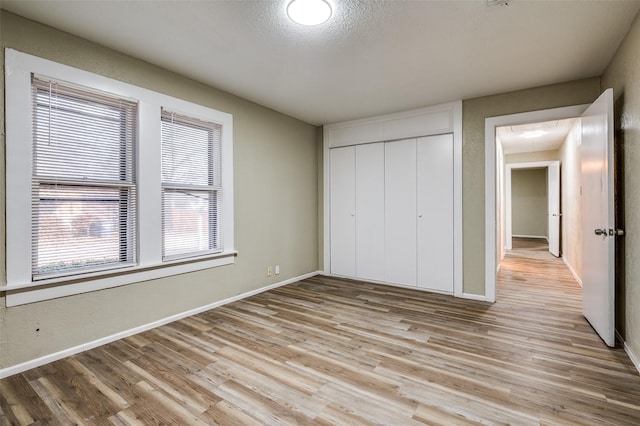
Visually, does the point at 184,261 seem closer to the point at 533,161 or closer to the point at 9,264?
the point at 9,264

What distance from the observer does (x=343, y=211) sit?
199 inches

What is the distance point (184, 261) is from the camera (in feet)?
10.5

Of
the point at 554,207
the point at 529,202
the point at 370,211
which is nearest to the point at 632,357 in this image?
the point at 370,211

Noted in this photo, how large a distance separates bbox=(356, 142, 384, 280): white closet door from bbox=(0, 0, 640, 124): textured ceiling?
1305 mm

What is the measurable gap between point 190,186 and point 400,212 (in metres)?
2.89

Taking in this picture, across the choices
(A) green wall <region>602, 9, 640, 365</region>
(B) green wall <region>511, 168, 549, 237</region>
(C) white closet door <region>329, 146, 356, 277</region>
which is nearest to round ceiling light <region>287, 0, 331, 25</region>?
(A) green wall <region>602, 9, 640, 365</region>

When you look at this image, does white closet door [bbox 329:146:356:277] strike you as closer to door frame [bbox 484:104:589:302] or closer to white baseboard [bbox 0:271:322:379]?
white baseboard [bbox 0:271:322:379]

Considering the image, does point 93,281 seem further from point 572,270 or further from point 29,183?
point 572,270

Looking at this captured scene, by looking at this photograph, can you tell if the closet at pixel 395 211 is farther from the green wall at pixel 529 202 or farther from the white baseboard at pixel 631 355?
the green wall at pixel 529 202

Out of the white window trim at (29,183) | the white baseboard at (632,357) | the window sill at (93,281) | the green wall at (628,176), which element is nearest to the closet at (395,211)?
the green wall at (628,176)

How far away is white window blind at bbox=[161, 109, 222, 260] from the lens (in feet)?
10.2

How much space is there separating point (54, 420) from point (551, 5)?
4039 millimetres

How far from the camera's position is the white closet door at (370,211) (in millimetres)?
4668

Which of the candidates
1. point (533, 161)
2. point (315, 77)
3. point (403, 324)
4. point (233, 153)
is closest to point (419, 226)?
point (403, 324)
